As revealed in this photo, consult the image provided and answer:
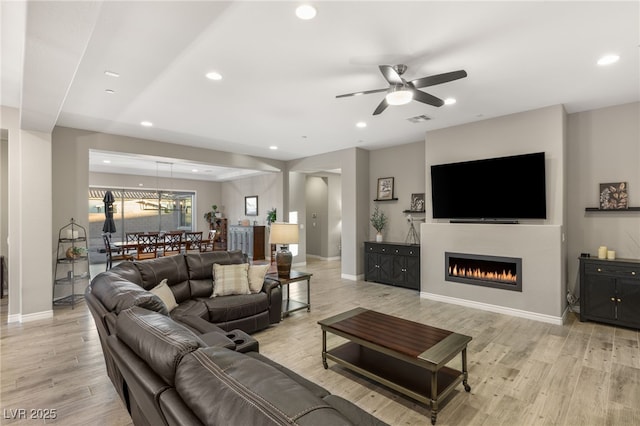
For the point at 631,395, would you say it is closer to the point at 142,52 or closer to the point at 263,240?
the point at 142,52

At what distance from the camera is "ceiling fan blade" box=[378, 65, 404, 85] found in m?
2.70

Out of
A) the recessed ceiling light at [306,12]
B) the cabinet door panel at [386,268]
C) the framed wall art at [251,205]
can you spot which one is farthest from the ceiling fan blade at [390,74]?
the framed wall art at [251,205]

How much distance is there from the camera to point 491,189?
15.3ft

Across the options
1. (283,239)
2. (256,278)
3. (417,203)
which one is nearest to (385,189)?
(417,203)

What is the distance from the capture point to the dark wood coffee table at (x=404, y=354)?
224cm

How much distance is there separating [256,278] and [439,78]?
301cm

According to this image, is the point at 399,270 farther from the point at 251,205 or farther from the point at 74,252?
the point at 251,205

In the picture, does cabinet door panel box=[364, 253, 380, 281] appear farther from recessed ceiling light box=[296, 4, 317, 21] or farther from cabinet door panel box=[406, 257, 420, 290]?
recessed ceiling light box=[296, 4, 317, 21]

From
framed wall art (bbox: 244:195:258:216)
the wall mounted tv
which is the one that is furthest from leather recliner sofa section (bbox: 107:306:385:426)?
framed wall art (bbox: 244:195:258:216)

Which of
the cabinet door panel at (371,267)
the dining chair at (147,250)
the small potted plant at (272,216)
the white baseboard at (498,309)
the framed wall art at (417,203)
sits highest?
the framed wall art at (417,203)

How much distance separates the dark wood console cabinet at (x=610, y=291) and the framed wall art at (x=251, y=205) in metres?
8.19

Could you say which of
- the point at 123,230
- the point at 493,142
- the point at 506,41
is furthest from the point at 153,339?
the point at 123,230

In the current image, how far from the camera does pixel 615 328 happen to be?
3.89 metres

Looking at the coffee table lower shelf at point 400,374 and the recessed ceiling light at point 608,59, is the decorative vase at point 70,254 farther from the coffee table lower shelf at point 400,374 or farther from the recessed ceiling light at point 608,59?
the recessed ceiling light at point 608,59
